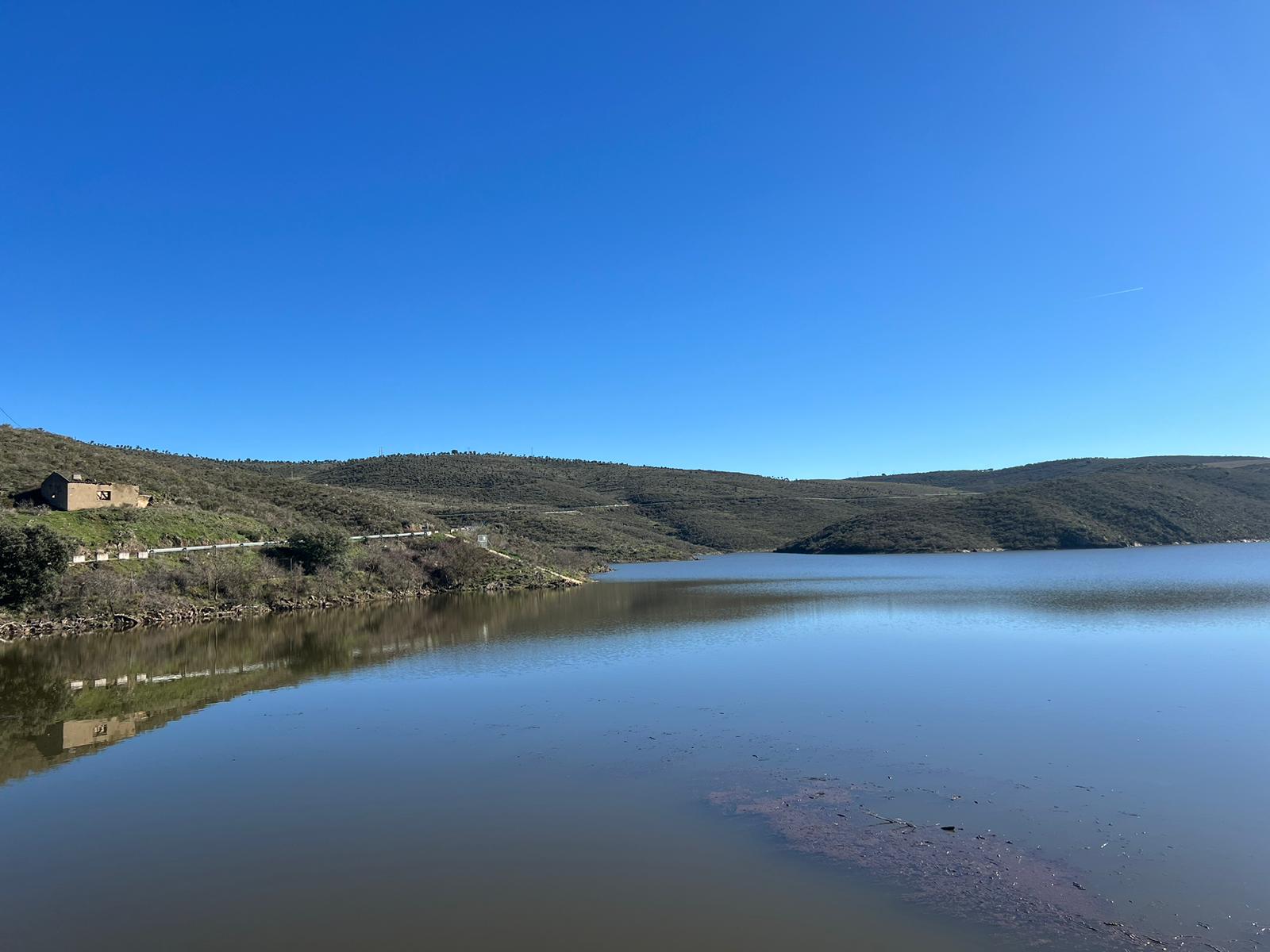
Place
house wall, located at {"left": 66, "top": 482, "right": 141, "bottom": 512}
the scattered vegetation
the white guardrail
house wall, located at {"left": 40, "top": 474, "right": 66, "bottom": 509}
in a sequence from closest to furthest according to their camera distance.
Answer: the white guardrail < the scattered vegetation < house wall, located at {"left": 40, "top": 474, "right": 66, "bottom": 509} < house wall, located at {"left": 66, "top": 482, "right": 141, "bottom": 512}

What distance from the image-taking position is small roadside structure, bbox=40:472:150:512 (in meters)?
36.1

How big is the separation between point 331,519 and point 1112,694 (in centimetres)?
4823

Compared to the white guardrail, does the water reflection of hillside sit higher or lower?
lower

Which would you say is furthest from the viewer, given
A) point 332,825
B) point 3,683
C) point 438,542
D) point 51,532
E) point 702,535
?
point 702,535

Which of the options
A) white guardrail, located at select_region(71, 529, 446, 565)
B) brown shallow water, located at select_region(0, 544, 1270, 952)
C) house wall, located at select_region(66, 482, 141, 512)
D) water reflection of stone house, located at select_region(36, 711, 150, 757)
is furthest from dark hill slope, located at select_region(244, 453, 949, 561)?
water reflection of stone house, located at select_region(36, 711, 150, 757)

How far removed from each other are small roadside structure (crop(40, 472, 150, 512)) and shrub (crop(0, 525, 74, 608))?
7391 millimetres

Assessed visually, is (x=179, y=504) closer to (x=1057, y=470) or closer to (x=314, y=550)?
(x=314, y=550)

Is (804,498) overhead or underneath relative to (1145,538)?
overhead

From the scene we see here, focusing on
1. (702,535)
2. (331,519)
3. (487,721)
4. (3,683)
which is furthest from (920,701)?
(702,535)

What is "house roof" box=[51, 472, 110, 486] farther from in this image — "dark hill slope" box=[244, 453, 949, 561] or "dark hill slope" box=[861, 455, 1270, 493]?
"dark hill slope" box=[861, 455, 1270, 493]

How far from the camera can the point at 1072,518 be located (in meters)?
94.0

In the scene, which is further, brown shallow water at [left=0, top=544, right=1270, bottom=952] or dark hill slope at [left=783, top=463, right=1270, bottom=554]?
dark hill slope at [left=783, top=463, right=1270, bottom=554]

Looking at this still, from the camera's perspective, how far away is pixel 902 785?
11.4 metres

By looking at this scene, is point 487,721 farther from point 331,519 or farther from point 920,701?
point 331,519
